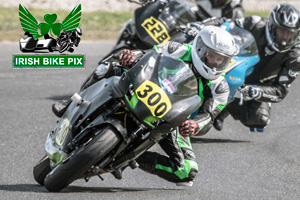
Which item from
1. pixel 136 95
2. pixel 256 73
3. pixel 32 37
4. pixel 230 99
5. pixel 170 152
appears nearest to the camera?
pixel 136 95

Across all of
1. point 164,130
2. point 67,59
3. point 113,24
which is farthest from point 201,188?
point 113,24

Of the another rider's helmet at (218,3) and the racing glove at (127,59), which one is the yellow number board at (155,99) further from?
the another rider's helmet at (218,3)

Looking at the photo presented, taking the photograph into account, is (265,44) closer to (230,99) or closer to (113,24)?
(230,99)

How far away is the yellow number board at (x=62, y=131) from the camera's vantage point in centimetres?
550

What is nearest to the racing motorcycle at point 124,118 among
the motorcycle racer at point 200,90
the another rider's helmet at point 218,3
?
the motorcycle racer at point 200,90

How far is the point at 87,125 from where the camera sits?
5.36 m

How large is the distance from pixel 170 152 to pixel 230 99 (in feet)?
7.14

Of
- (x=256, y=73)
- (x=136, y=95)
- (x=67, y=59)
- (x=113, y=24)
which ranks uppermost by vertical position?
(x=136, y=95)

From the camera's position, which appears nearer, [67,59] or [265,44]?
[265,44]

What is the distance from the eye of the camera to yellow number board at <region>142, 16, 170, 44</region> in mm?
9039

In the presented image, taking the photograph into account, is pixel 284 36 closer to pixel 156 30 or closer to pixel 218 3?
pixel 218 3

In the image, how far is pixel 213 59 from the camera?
19.2 feet

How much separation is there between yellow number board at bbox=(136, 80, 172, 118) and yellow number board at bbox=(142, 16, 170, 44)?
3987 mm

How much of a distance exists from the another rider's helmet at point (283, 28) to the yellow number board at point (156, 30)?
1.47 meters
